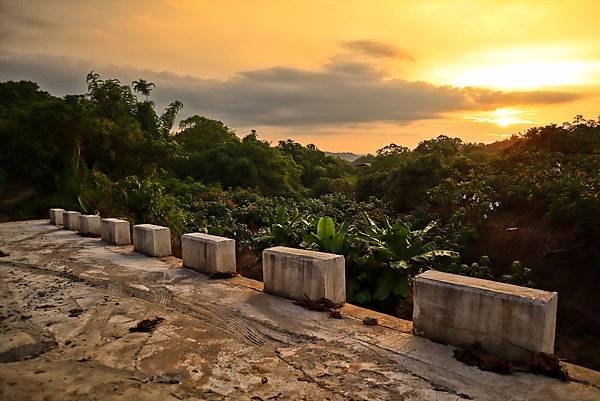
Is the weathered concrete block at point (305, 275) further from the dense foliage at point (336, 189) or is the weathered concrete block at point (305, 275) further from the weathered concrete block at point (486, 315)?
the dense foliage at point (336, 189)

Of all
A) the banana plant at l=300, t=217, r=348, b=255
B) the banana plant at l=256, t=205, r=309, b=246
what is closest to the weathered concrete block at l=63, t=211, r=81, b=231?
the banana plant at l=256, t=205, r=309, b=246

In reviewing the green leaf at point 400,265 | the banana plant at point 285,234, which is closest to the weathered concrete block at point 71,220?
the banana plant at point 285,234

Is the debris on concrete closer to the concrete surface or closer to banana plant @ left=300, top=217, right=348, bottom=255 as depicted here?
→ the concrete surface

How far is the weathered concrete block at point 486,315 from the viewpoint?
3.51 m

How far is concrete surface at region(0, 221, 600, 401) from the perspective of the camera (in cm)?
325

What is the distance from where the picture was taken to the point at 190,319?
4871 mm

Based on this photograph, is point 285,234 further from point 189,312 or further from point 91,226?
point 189,312

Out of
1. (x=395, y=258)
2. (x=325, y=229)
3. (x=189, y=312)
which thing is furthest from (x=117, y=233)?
(x=395, y=258)

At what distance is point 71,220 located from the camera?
12.6m

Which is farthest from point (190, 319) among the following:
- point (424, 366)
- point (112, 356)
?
point (424, 366)

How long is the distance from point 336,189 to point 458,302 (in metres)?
23.9

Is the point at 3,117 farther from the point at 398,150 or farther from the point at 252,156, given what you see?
the point at 398,150

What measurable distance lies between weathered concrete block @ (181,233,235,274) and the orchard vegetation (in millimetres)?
2153

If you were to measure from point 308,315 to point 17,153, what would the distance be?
17.5 m
